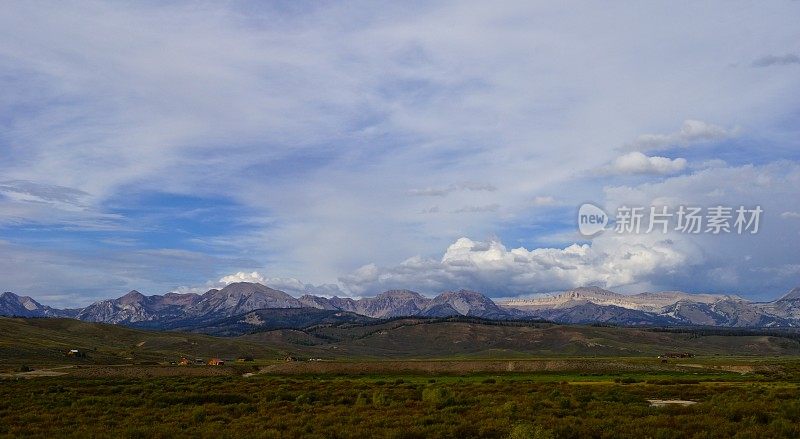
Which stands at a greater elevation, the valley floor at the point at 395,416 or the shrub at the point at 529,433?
the shrub at the point at 529,433

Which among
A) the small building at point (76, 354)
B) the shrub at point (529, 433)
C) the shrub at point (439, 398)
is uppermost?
the shrub at point (529, 433)

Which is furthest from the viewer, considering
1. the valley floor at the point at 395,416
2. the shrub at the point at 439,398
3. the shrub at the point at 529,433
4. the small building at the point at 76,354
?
the small building at the point at 76,354

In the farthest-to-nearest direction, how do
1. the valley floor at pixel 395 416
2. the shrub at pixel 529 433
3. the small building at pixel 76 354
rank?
the small building at pixel 76 354, the valley floor at pixel 395 416, the shrub at pixel 529 433

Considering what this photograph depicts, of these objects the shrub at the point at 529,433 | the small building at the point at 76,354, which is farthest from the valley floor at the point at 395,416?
the small building at the point at 76,354

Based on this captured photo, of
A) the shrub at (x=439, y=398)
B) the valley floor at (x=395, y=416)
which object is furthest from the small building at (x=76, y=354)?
the shrub at (x=439, y=398)

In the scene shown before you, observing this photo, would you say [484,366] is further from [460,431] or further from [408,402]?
[460,431]

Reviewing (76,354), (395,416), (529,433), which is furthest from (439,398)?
(76,354)

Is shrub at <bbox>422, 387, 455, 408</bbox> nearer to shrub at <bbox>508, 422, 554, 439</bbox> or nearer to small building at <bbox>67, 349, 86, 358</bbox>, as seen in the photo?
shrub at <bbox>508, 422, 554, 439</bbox>

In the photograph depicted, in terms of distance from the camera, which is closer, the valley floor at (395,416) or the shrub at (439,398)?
the valley floor at (395,416)

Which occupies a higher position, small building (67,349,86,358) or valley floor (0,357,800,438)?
valley floor (0,357,800,438)

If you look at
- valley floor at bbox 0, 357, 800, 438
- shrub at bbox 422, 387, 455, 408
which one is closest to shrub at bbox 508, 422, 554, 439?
valley floor at bbox 0, 357, 800, 438

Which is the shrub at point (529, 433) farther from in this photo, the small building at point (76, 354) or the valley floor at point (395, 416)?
the small building at point (76, 354)

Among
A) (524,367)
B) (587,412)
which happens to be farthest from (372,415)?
(524,367)

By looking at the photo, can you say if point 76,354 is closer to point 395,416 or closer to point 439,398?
point 439,398
